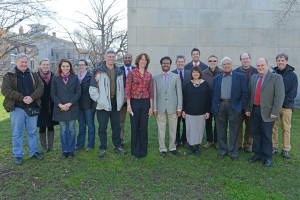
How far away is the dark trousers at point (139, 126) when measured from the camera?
5141 mm

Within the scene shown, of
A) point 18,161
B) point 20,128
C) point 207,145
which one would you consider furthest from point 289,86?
point 18,161

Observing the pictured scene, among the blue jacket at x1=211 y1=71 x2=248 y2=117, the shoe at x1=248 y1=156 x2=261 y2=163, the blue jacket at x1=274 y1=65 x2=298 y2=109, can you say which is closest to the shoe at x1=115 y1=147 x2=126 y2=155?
the blue jacket at x1=211 y1=71 x2=248 y2=117

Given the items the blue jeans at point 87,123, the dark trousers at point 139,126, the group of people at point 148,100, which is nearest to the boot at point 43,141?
the group of people at point 148,100

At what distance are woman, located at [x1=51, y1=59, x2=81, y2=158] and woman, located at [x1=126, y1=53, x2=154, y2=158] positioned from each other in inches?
40.9

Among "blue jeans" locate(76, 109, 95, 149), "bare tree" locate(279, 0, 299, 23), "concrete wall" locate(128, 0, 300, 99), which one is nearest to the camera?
"blue jeans" locate(76, 109, 95, 149)

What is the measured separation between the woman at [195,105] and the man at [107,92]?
51.6 inches

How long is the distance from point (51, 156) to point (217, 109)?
3480 millimetres

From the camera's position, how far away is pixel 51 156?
17.7 feet

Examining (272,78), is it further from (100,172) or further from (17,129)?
(17,129)

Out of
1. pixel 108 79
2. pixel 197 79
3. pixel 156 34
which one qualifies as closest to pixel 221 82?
pixel 197 79

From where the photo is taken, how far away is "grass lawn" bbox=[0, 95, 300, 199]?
396 cm

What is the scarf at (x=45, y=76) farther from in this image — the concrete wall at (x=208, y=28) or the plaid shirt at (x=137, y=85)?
the concrete wall at (x=208, y=28)

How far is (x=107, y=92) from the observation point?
5109mm

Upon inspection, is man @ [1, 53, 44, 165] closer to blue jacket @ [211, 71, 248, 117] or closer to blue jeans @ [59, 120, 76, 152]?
blue jeans @ [59, 120, 76, 152]
